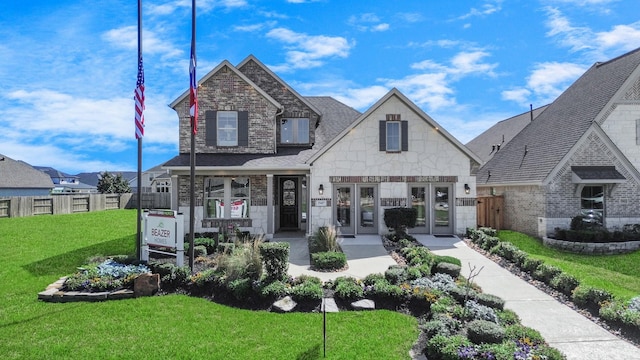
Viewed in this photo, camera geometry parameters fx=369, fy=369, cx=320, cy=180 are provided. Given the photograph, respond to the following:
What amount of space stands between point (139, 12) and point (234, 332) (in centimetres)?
998

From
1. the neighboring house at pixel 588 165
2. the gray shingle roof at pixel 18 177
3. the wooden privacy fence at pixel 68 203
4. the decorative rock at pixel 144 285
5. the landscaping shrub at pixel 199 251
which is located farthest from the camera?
the gray shingle roof at pixel 18 177

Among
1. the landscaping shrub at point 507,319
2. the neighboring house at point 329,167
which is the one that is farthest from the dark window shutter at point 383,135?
the landscaping shrub at point 507,319

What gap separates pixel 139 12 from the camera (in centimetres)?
1126

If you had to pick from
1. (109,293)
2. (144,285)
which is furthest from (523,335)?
(109,293)

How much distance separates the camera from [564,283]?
29.0 ft

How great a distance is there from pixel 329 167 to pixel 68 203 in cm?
2086

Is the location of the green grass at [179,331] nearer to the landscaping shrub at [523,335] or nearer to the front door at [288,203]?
the landscaping shrub at [523,335]

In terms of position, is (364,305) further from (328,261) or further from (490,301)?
(328,261)

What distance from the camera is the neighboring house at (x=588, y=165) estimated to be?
15469mm

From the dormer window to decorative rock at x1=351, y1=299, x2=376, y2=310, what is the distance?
11.9 m

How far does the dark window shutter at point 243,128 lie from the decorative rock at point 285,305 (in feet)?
34.7

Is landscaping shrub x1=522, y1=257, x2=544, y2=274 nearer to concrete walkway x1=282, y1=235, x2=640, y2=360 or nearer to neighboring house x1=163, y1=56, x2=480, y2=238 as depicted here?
concrete walkway x1=282, y1=235, x2=640, y2=360

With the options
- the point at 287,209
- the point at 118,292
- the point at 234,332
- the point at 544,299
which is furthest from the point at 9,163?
the point at 544,299

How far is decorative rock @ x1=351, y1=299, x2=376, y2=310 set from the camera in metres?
7.53
